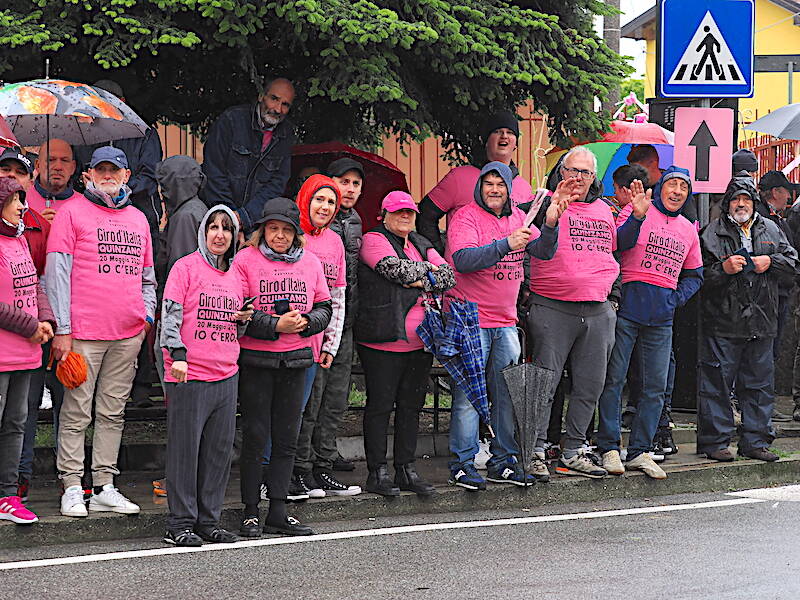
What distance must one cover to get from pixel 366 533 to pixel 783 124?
9.70m

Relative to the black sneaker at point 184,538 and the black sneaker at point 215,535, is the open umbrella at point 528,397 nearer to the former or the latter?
the black sneaker at point 215,535

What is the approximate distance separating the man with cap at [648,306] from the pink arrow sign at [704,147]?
3.01 ft

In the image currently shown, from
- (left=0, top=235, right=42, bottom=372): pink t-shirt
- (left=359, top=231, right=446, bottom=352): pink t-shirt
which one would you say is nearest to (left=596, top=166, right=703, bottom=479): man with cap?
(left=359, top=231, right=446, bottom=352): pink t-shirt

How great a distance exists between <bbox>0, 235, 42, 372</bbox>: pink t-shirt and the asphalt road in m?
1.07

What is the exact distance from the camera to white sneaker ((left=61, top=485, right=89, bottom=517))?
775 cm

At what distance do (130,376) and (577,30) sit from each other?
4.81m

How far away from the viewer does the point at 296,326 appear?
7.83 m

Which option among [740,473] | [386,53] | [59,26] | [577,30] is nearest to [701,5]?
[577,30]

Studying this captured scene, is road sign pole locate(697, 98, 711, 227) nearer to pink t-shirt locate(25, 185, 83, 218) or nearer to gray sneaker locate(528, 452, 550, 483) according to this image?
gray sneaker locate(528, 452, 550, 483)

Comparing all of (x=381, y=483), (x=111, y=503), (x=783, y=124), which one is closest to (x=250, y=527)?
(x=111, y=503)

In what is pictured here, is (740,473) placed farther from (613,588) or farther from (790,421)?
(613,588)

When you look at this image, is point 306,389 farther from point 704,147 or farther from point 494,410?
point 704,147

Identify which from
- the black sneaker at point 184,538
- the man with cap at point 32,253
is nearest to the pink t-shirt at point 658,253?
the black sneaker at point 184,538

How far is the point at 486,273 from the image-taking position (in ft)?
30.1
